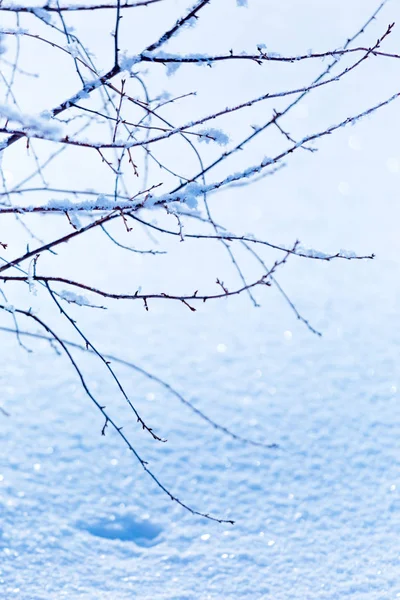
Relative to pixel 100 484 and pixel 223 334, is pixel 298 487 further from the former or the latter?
→ pixel 223 334

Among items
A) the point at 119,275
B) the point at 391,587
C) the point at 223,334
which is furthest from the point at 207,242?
the point at 391,587

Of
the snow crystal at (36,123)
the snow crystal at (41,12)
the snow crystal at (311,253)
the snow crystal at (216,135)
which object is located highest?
the snow crystal at (41,12)

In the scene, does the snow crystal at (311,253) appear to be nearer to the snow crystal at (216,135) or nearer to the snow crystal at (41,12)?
the snow crystal at (216,135)

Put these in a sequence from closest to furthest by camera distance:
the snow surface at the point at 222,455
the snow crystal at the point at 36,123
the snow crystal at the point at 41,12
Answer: the snow crystal at the point at 36,123
the snow crystal at the point at 41,12
the snow surface at the point at 222,455

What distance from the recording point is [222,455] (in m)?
4.33

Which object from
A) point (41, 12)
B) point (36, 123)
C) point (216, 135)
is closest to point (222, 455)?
point (216, 135)

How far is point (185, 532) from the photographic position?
A: 365 centimetres

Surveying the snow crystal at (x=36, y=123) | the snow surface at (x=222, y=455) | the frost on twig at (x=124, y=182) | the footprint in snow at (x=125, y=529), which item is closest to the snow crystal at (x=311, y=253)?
the frost on twig at (x=124, y=182)

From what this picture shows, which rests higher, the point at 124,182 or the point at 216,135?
the point at 124,182

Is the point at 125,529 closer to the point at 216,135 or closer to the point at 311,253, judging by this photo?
the point at 311,253

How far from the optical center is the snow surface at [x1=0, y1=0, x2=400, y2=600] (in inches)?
130

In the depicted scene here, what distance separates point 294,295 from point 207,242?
172 cm

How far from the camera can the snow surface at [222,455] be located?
130 inches

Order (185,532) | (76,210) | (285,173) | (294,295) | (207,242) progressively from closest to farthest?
(76,210), (185,532), (294,295), (207,242), (285,173)
